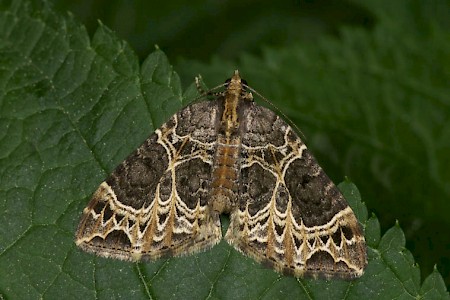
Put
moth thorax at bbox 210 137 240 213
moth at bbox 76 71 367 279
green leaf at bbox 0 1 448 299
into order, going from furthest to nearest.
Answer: moth thorax at bbox 210 137 240 213 → moth at bbox 76 71 367 279 → green leaf at bbox 0 1 448 299

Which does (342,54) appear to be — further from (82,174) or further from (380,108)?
(82,174)

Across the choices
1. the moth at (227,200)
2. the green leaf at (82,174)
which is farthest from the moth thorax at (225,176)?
the green leaf at (82,174)

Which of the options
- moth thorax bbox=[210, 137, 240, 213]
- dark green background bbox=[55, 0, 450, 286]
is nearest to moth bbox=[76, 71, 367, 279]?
moth thorax bbox=[210, 137, 240, 213]

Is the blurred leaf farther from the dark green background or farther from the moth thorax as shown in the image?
the moth thorax

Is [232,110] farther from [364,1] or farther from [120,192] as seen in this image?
[364,1]

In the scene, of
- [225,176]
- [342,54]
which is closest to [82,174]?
[225,176]

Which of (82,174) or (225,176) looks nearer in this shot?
(82,174)
